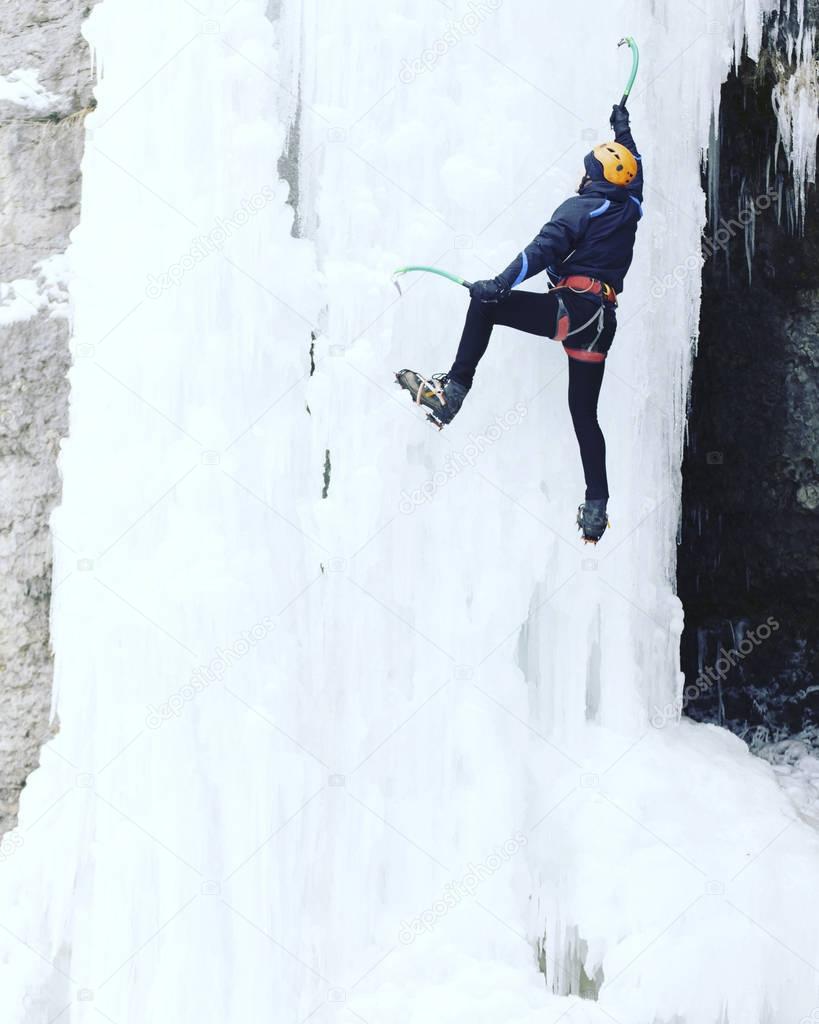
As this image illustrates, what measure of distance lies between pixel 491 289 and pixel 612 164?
0.65 m

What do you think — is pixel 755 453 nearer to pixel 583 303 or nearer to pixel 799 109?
pixel 799 109

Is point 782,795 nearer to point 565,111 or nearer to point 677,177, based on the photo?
point 677,177

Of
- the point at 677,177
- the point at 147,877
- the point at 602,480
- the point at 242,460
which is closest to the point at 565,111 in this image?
the point at 677,177

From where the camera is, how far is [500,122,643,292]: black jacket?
380cm

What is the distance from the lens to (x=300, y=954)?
4.04m

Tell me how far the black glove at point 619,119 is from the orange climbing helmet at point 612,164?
103mm

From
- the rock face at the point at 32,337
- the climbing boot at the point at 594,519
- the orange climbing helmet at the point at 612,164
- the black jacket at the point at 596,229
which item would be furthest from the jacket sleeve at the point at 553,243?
the rock face at the point at 32,337

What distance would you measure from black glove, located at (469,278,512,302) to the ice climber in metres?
0.01

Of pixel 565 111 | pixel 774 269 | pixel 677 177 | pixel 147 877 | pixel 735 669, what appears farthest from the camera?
pixel 735 669

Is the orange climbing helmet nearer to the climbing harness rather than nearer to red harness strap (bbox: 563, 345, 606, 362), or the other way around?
the climbing harness

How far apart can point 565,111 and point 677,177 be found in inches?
23.9

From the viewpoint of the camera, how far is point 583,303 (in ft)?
12.8

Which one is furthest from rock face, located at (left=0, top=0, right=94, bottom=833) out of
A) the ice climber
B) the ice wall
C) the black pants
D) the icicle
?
the icicle

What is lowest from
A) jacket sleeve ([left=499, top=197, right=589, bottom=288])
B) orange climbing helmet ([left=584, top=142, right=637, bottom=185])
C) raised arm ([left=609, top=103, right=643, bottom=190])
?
jacket sleeve ([left=499, top=197, right=589, bottom=288])
